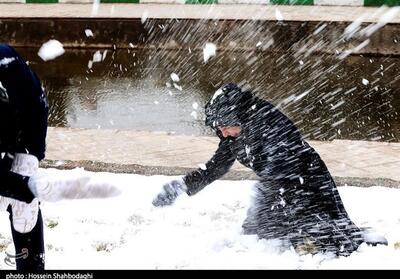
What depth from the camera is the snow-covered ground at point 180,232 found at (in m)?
3.64

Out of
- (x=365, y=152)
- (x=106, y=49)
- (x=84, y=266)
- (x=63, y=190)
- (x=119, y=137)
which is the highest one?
(x=106, y=49)

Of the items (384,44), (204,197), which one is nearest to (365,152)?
(204,197)

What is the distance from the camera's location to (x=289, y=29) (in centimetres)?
1132

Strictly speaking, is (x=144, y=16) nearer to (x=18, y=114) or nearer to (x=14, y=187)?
(x=18, y=114)

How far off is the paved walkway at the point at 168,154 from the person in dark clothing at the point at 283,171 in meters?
1.40

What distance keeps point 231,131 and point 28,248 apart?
1.12m

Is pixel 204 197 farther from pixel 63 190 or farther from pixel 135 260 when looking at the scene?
pixel 63 190

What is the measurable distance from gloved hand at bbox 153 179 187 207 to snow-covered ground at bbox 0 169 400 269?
8.7 inches

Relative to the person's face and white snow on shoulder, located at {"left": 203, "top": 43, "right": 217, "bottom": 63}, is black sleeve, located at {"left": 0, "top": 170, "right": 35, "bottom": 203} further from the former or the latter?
white snow on shoulder, located at {"left": 203, "top": 43, "right": 217, "bottom": 63}

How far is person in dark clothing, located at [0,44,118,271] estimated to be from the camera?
2965 millimetres

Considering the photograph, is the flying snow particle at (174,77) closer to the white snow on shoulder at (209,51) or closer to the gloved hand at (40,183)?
the white snow on shoulder at (209,51)

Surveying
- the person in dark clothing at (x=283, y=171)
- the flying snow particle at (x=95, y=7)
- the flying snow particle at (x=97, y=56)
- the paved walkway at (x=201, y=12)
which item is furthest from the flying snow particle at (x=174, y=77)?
the person in dark clothing at (x=283, y=171)

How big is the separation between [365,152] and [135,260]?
8.94ft

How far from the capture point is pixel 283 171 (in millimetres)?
3699
